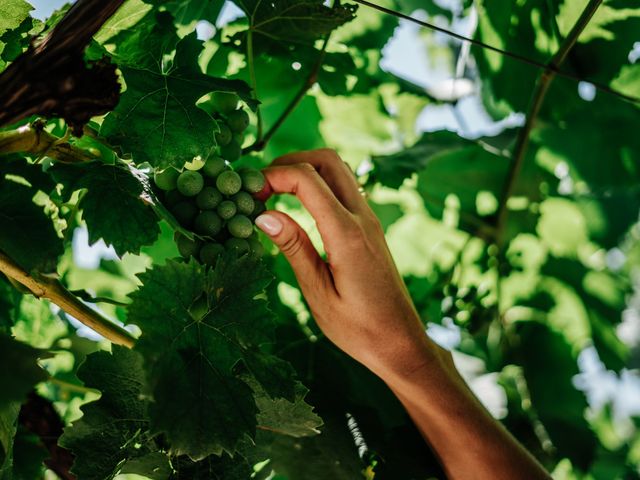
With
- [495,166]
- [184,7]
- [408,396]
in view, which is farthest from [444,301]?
[184,7]

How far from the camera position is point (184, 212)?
1.02 metres

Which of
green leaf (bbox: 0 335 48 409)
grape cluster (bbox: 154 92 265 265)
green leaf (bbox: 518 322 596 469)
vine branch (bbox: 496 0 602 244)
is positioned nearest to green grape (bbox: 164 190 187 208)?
grape cluster (bbox: 154 92 265 265)

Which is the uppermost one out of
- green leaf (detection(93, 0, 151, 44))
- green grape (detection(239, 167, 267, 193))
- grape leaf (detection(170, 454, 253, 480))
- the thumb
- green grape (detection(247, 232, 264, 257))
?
green leaf (detection(93, 0, 151, 44))

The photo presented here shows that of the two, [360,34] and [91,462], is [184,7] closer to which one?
[360,34]

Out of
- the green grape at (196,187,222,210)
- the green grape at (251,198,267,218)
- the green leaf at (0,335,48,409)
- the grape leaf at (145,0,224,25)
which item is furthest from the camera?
the grape leaf at (145,0,224,25)

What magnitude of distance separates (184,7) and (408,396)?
87 centimetres

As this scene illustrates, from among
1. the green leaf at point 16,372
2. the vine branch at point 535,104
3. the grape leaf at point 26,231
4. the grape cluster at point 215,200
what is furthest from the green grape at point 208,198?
the vine branch at point 535,104

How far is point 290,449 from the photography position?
1.16 metres

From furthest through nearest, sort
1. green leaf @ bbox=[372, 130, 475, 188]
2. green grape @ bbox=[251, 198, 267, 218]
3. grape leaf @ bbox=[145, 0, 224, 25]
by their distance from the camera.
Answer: green leaf @ bbox=[372, 130, 475, 188] → grape leaf @ bbox=[145, 0, 224, 25] → green grape @ bbox=[251, 198, 267, 218]

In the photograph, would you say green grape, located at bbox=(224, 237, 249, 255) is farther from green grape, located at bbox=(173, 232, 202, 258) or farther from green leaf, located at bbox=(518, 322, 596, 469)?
green leaf, located at bbox=(518, 322, 596, 469)

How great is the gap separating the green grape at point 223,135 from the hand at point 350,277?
142 millimetres

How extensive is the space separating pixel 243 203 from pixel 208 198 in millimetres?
66

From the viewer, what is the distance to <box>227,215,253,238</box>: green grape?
3.37ft

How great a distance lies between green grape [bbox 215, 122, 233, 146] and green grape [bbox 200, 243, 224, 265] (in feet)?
0.61
